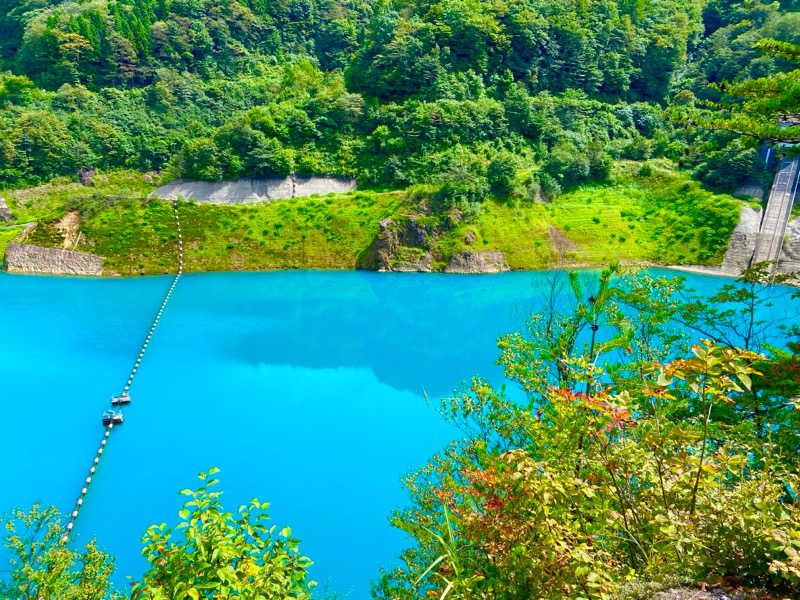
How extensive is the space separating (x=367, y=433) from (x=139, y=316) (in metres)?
16.4

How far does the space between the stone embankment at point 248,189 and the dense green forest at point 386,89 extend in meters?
0.88

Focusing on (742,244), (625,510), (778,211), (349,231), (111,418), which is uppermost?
(625,510)

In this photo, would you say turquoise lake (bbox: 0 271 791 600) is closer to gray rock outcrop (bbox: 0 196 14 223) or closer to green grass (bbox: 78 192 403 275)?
green grass (bbox: 78 192 403 275)

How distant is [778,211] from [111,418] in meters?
42.3

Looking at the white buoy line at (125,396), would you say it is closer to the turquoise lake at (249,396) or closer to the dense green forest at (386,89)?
the turquoise lake at (249,396)

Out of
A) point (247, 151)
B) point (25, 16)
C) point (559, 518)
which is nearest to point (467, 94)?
point (247, 151)

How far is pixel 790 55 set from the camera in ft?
27.6

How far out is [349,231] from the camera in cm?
3700

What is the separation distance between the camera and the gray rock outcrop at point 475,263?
34875mm

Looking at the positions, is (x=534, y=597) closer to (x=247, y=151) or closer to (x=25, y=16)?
(x=247, y=151)

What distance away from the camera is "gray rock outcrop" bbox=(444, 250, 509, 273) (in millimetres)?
34875

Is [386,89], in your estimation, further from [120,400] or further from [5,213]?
[120,400]

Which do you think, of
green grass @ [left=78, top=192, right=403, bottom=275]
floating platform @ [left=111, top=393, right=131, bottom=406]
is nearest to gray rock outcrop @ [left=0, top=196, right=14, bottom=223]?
green grass @ [left=78, top=192, right=403, bottom=275]

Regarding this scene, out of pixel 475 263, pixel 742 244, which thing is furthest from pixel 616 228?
pixel 475 263
